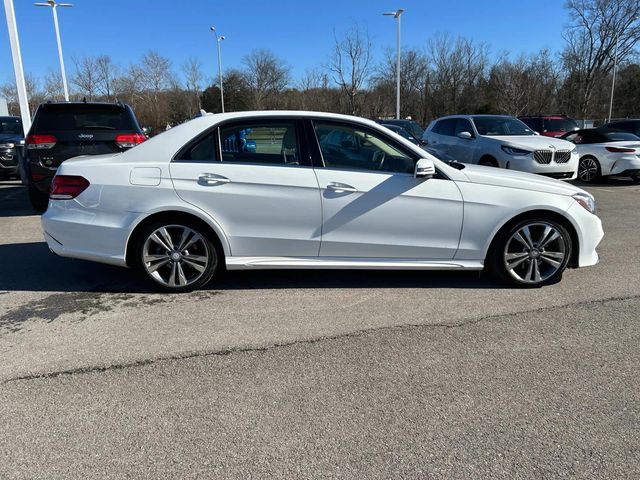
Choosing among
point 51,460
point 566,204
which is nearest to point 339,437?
point 51,460

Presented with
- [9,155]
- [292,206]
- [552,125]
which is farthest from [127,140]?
[552,125]

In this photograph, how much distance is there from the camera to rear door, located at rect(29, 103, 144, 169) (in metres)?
7.21

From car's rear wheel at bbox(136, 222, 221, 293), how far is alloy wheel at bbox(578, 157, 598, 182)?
37.7 ft

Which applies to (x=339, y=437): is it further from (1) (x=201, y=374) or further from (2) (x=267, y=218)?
(2) (x=267, y=218)

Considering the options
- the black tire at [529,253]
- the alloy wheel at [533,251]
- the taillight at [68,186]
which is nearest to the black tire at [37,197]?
the taillight at [68,186]

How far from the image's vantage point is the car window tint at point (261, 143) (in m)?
4.35

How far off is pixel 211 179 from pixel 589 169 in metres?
11.6

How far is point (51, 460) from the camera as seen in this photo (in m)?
2.29

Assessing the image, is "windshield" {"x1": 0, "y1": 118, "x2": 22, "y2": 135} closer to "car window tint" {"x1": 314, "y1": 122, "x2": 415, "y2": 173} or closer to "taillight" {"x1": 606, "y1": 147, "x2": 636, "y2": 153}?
"car window tint" {"x1": 314, "y1": 122, "x2": 415, "y2": 173}

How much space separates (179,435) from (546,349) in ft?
8.12

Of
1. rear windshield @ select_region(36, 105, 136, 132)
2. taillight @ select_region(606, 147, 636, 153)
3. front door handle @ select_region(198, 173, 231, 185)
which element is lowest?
taillight @ select_region(606, 147, 636, 153)

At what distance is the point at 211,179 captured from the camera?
423 centimetres

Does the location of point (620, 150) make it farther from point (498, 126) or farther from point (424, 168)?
point (424, 168)

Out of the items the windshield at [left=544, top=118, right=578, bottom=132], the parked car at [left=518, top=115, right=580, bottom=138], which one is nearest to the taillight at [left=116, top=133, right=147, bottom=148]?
the parked car at [left=518, top=115, right=580, bottom=138]
